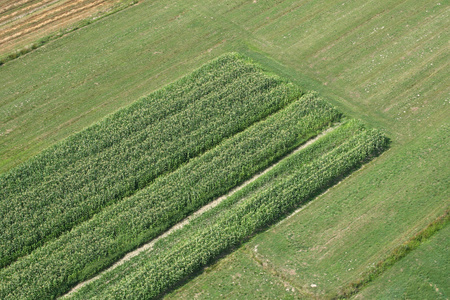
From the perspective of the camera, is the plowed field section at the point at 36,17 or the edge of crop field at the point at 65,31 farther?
the plowed field section at the point at 36,17

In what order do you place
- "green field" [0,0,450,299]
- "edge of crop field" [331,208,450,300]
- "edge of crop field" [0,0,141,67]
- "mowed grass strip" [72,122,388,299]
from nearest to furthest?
"edge of crop field" [331,208,450,300] < "mowed grass strip" [72,122,388,299] < "green field" [0,0,450,299] < "edge of crop field" [0,0,141,67]

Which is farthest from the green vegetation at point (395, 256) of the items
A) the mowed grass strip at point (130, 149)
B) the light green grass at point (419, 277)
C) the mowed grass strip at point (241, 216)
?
the mowed grass strip at point (130, 149)

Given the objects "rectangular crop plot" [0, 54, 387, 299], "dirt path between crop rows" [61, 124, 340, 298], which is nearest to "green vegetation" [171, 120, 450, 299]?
"rectangular crop plot" [0, 54, 387, 299]

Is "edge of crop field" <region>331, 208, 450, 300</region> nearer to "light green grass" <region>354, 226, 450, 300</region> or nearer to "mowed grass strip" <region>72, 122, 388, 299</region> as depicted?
"light green grass" <region>354, 226, 450, 300</region>

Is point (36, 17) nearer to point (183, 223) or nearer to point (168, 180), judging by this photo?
point (168, 180)

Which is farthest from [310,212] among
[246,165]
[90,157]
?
[90,157]

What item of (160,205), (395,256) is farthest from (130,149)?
(395,256)

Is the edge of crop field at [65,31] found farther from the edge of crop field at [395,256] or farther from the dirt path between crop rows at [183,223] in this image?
the edge of crop field at [395,256]
